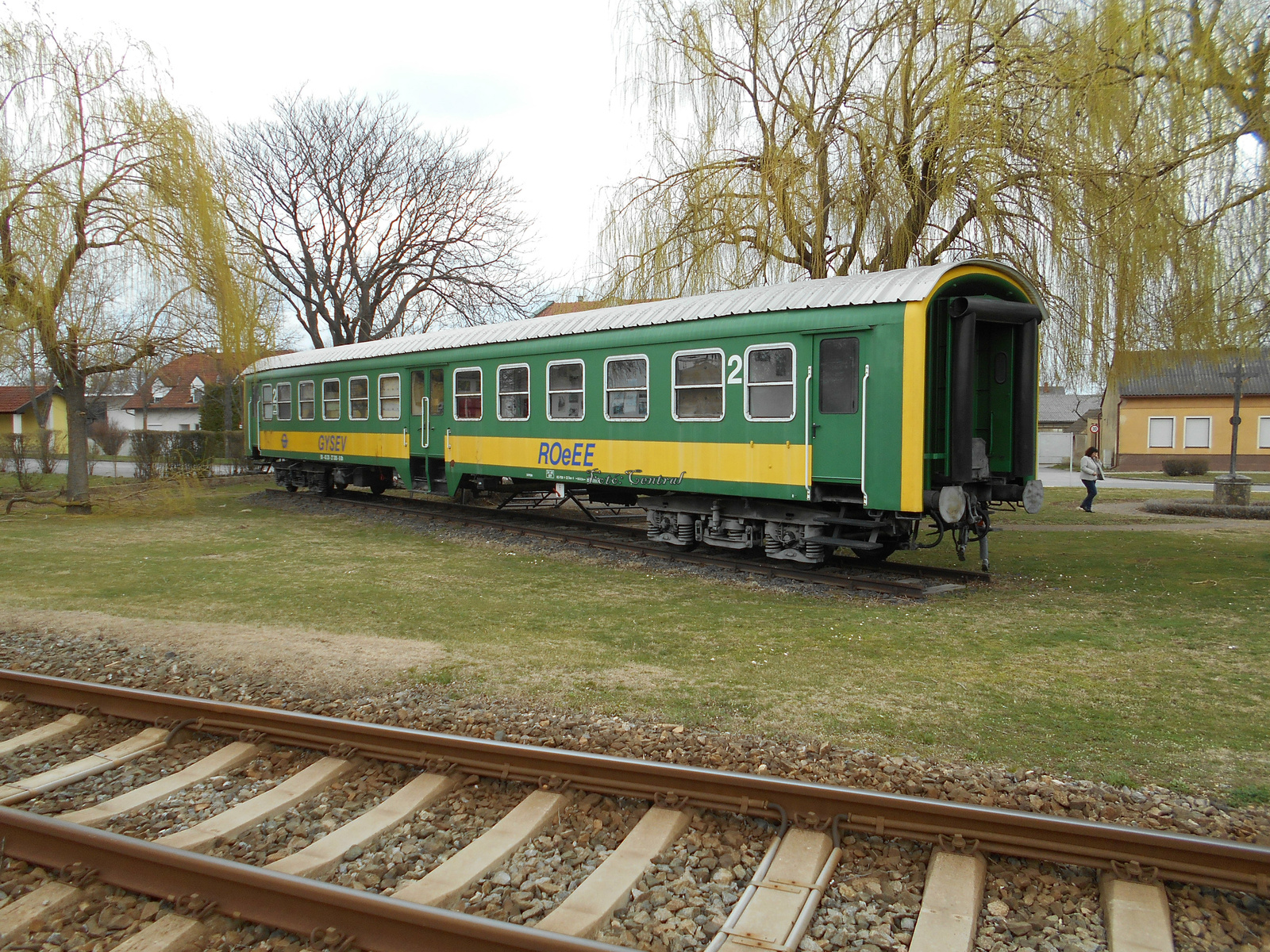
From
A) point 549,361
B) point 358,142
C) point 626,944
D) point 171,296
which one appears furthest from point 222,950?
point 358,142

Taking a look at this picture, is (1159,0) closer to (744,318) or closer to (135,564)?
(744,318)

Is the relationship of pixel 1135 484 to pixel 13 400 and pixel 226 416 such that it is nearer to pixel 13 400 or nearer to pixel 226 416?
pixel 226 416

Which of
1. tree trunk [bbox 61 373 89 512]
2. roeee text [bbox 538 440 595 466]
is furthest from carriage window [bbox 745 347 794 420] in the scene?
tree trunk [bbox 61 373 89 512]

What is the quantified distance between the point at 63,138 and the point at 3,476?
16.8m

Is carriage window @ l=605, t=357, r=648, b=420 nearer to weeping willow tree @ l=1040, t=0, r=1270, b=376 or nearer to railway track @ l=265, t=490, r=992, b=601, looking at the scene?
railway track @ l=265, t=490, r=992, b=601

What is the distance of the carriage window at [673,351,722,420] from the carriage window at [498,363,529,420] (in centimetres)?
328

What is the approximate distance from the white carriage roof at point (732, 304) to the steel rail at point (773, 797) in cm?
604

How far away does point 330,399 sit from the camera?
1886 cm

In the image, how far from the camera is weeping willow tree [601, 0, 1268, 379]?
9.81 m

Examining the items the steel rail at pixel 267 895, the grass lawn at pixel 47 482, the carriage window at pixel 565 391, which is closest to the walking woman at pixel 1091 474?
the carriage window at pixel 565 391

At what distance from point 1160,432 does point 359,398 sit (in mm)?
39917

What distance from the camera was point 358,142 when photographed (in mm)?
28656

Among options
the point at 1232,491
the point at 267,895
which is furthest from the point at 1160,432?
the point at 267,895

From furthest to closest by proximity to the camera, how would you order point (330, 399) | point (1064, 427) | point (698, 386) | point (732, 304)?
point (1064, 427) → point (330, 399) → point (698, 386) → point (732, 304)
